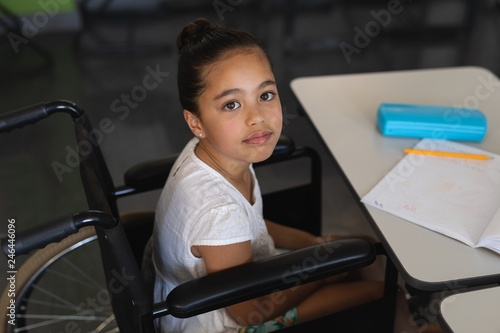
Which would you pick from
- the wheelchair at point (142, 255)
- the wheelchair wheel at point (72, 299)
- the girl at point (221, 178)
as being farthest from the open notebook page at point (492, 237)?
the wheelchair wheel at point (72, 299)

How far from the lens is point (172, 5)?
15.3 feet

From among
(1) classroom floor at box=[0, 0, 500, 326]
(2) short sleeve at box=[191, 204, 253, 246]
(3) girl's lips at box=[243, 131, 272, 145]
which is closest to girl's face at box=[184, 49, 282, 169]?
(3) girl's lips at box=[243, 131, 272, 145]

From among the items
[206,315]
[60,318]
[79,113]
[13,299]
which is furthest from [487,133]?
[60,318]

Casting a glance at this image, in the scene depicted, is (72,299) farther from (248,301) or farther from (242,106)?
(242,106)

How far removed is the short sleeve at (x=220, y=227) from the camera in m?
1.06

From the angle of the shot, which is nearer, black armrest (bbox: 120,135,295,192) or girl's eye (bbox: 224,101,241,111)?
girl's eye (bbox: 224,101,241,111)

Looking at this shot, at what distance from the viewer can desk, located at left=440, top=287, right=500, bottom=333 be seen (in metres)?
0.91

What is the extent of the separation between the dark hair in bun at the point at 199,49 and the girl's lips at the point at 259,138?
0.13m

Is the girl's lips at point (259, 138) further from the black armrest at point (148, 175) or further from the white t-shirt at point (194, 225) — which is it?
the black armrest at point (148, 175)

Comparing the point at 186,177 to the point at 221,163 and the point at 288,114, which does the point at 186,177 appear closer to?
the point at 221,163

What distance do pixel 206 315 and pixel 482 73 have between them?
1151mm

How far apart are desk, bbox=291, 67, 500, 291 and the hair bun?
0.44m

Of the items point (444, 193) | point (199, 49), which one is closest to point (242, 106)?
point (199, 49)

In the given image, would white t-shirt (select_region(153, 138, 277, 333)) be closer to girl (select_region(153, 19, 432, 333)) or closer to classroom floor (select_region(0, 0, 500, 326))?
girl (select_region(153, 19, 432, 333))
